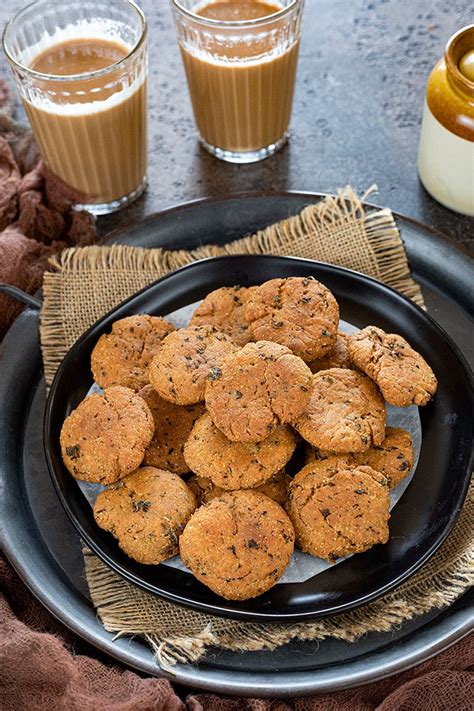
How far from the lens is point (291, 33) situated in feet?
6.30

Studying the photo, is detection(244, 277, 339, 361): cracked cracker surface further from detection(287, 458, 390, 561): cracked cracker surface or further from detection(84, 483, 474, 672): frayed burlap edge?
detection(84, 483, 474, 672): frayed burlap edge

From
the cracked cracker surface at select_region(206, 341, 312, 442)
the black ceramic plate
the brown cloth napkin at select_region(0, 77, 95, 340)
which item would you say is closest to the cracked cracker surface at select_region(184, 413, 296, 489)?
the cracked cracker surface at select_region(206, 341, 312, 442)

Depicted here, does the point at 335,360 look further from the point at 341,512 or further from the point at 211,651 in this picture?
the point at 211,651

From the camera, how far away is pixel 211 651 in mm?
1390

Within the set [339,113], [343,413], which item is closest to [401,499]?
[343,413]

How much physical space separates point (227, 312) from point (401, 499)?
49cm

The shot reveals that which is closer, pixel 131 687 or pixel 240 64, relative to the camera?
pixel 131 687

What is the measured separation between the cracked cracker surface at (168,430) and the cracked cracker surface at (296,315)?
0.63ft

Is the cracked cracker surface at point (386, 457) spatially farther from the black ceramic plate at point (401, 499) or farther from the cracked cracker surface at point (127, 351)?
the cracked cracker surface at point (127, 351)

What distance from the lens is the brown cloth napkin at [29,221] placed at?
1.85 meters

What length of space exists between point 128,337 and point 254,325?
0.25 meters

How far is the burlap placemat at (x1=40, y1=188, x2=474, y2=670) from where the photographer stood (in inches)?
54.8

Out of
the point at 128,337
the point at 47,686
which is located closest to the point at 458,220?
the point at 128,337

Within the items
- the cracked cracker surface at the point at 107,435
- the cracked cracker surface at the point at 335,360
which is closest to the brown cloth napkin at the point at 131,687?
the cracked cracker surface at the point at 107,435
